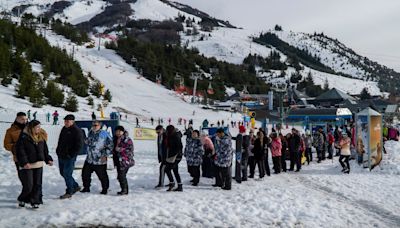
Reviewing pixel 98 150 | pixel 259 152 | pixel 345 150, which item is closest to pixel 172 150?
pixel 98 150

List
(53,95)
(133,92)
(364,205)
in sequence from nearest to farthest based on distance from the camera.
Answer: (364,205), (53,95), (133,92)

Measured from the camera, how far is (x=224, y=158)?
32.5 feet

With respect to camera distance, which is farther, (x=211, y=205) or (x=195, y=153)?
(x=195, y=153)

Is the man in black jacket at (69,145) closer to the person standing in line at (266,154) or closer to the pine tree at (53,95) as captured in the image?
the person standing in line at (266,154)

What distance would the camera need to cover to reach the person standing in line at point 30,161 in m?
6.79

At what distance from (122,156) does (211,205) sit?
207cm

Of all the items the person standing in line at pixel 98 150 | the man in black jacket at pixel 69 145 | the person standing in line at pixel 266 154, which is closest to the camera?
the man in black jacket at pixel 69 145

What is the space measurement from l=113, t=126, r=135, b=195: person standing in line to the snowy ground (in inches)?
13.0

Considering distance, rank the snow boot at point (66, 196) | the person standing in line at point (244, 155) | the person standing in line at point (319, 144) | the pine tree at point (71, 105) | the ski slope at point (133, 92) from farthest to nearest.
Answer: the ski slope at point (133, 92) < the pine tree at point (71, 105) < the person standing in line at point (319, 144) < the person standing in line at point (244, 155) < the snow boot at point (66, 196)

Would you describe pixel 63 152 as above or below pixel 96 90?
below

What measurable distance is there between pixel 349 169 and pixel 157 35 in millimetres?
164804

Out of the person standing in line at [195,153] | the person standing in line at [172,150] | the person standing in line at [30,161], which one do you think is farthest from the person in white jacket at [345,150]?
the person standing in line at [30,161]

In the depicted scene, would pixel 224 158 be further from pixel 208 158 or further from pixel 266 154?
pixel 266 154

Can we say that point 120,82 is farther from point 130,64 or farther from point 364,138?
point 364,138
